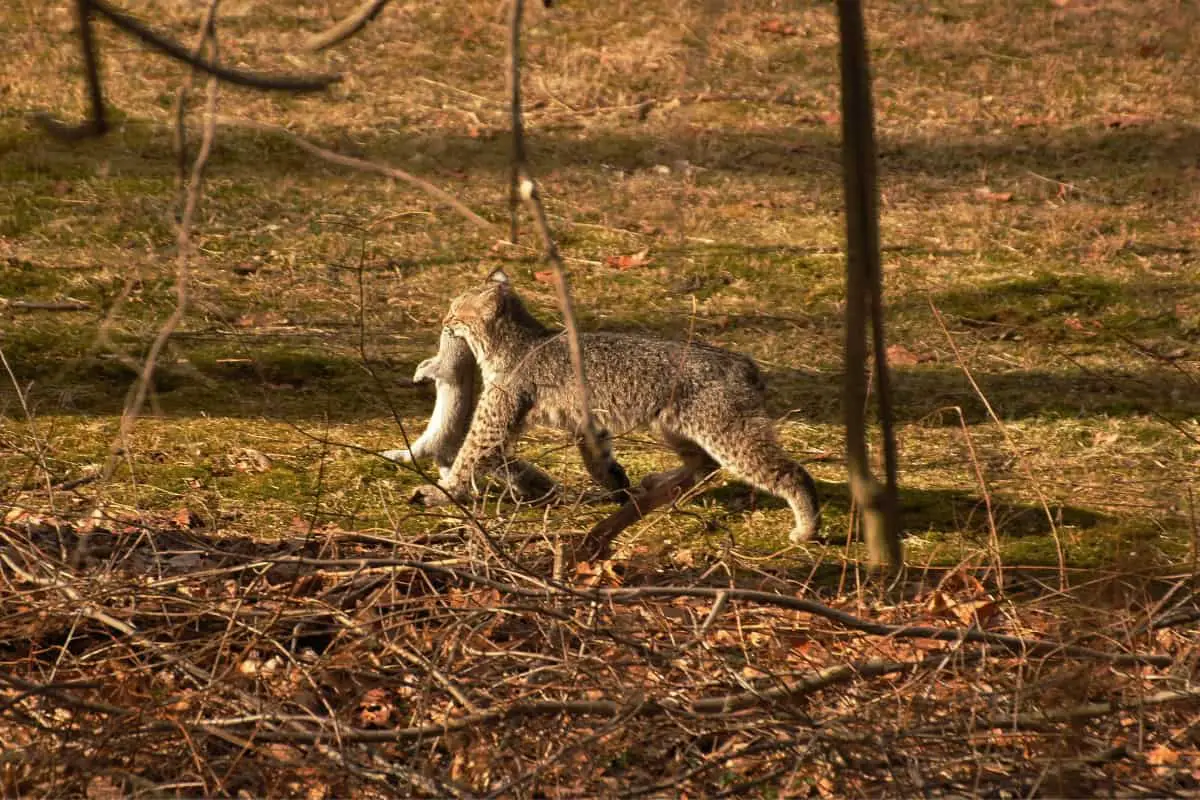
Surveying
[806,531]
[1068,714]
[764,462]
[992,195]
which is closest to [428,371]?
[764,462]

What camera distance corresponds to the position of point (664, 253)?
31.9 ft

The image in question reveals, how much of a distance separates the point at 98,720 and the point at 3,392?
407 centimetres

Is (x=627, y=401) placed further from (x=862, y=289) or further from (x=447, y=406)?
(x=862, y=289)

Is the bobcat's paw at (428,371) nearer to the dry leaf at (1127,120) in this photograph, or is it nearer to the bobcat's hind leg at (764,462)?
the bobcat's hind leg at (764,462)

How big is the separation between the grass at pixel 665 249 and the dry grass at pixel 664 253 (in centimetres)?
3

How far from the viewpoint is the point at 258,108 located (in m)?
11.7

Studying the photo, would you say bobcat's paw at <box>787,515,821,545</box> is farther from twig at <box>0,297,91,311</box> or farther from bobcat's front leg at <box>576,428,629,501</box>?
twig at <box>0,297,91,311</box>

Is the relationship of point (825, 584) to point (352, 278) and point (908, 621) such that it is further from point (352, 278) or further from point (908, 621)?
point (352, 278)

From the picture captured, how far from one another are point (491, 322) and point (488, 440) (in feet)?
1.91

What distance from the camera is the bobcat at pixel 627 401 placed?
240 inches

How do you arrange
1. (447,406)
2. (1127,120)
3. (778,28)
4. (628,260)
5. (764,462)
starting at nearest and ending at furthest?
(764,462)
(447,406)
(628,260)
(1127,120)
(778,28)

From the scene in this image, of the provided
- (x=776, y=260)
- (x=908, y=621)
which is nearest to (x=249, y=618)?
A: (x=908, y=621)

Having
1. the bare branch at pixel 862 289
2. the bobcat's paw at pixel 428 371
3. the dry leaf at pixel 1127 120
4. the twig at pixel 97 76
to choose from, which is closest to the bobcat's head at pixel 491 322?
the bobcat's paw at pixel 428 371

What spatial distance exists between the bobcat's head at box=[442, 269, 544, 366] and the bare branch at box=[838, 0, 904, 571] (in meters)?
2.32
